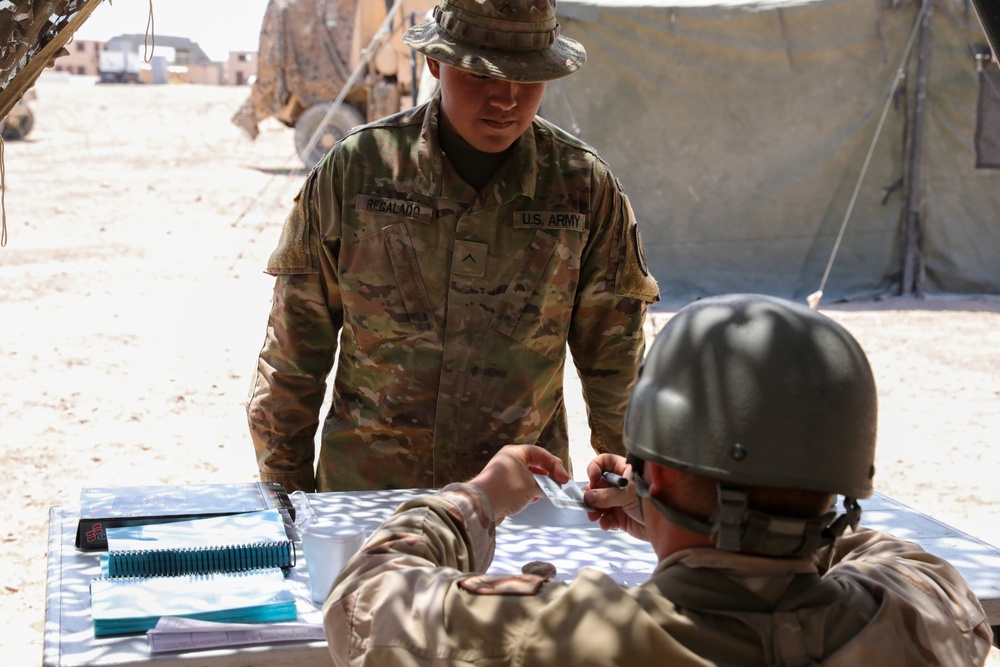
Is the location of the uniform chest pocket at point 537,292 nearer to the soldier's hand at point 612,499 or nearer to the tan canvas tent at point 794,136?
the soldier's hand at point 612,499

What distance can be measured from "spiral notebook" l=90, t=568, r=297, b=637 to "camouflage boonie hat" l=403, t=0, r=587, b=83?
4.03 feet

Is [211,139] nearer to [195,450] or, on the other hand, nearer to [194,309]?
[194,309]

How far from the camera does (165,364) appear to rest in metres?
7.91

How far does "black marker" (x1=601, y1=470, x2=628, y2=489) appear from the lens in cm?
199

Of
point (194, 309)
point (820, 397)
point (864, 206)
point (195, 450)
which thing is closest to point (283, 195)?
point (194, 309)

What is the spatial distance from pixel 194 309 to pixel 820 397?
8.69 metres

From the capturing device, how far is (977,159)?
9984mm

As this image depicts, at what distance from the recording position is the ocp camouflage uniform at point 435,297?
2836mm

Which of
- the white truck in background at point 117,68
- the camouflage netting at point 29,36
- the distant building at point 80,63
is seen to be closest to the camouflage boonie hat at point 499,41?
the camouflage netting at point 29,36

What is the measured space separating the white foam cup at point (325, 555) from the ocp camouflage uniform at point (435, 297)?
2.91 feet

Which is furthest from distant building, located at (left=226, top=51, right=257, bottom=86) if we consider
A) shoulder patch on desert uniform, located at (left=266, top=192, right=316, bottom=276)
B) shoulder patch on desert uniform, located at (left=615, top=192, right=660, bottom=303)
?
shoulder patch on desert uniform, located at (left=615, top=192, right=660, bottom=303)

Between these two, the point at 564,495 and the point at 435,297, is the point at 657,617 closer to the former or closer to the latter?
the point at 564,495

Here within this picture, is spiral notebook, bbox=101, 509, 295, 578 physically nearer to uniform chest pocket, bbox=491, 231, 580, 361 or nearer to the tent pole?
uniform chest pocket, bbox=491, 231, 580, 361

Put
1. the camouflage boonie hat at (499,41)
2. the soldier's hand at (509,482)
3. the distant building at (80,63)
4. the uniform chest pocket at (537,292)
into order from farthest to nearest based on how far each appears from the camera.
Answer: the distant building at (80,63) < the uniform chest pocket at (537,292) < the camouflage boonie hat at (499,41) < the soldier's hand at (509,482)
